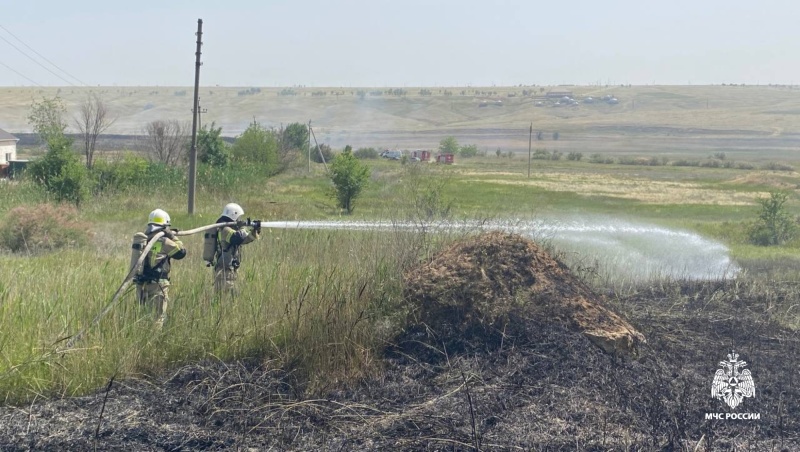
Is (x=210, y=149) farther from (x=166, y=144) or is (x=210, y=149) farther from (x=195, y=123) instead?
(x=195, y=123)

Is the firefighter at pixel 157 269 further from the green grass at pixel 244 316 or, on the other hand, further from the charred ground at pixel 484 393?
the charred ground at pixel 484 393

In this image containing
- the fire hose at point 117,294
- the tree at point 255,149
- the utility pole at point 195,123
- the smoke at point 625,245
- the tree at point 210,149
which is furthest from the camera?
the tree at point 255,149

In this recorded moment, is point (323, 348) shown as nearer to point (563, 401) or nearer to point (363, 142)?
point (563, 401)

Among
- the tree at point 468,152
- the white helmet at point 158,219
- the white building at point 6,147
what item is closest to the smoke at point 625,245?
the white helmet at point 158,219

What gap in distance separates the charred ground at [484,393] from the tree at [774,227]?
12061mm

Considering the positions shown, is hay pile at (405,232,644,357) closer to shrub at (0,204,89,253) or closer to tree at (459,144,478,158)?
shrub at (0,204,89,253)

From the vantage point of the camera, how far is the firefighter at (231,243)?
8.71 m

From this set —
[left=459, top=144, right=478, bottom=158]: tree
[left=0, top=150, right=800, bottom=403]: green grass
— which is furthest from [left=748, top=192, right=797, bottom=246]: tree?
[left=459, top=144, right=478, bottom=158]: tree

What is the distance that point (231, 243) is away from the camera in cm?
885

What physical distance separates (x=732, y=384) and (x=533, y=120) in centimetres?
10968

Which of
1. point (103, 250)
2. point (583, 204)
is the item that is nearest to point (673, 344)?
point (103, 250)

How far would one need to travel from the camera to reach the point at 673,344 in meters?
7.71

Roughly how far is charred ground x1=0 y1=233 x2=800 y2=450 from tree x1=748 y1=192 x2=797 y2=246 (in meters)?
12.1

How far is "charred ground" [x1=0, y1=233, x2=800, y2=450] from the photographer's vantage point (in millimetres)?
5570
